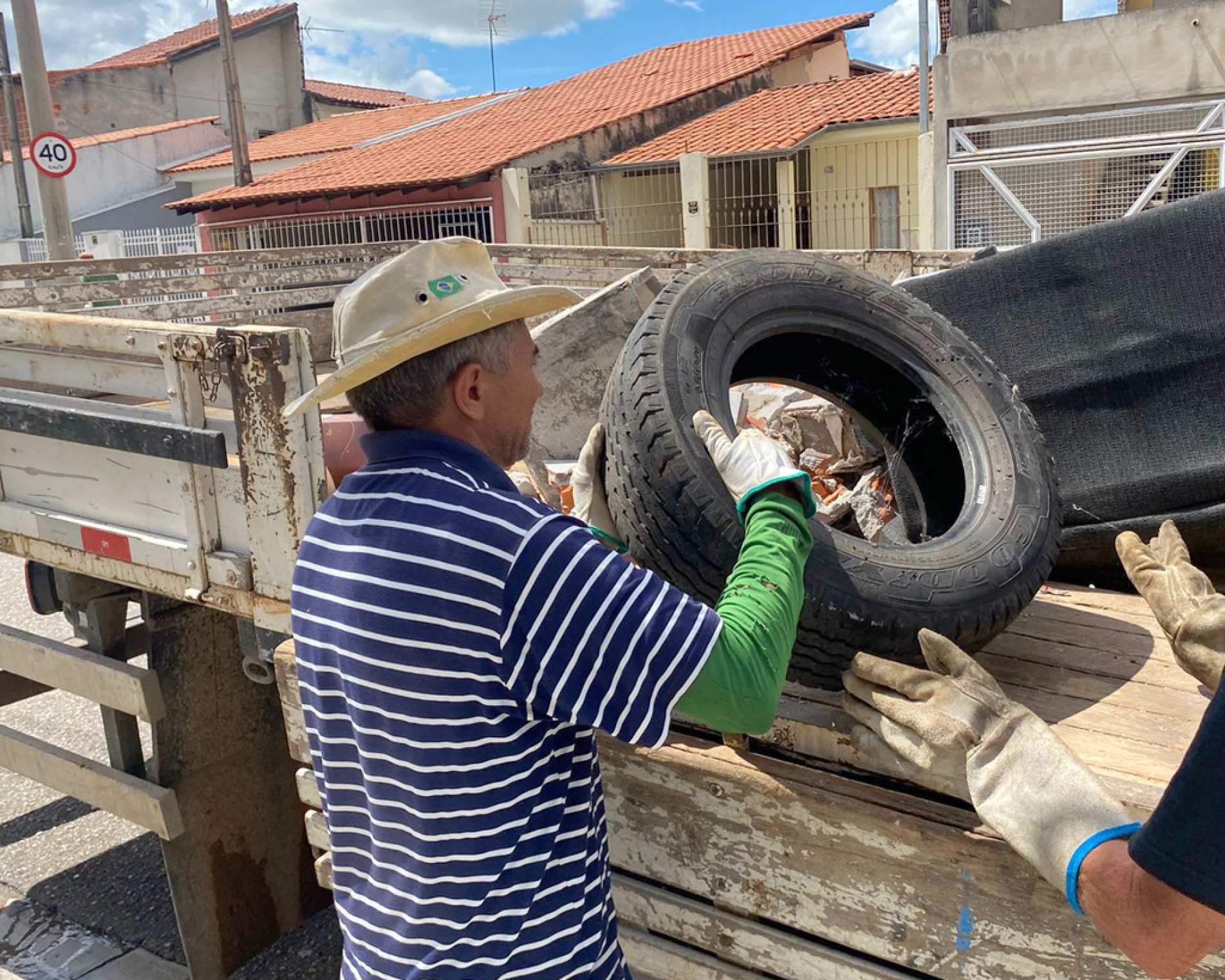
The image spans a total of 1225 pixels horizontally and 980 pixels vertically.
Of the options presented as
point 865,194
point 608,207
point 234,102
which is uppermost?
point 234,102

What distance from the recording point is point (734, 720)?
138 centimetres

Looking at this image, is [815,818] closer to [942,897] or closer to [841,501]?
[942,897]

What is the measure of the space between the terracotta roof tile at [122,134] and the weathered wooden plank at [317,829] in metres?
24.6

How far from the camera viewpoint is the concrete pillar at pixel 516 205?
15.6 meters

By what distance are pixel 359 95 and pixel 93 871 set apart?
3055cm

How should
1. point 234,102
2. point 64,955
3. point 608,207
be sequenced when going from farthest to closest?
point 234,102, point 608,207, point 64,955

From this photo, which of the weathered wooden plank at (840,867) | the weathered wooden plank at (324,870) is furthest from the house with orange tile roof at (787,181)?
the weathered wooden plank at (840,867)

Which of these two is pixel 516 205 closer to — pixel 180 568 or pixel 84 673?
pixel 84 673

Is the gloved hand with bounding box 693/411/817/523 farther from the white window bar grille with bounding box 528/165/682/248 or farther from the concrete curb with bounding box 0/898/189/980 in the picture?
the white window bar grille with bounding box 528/165/682/248

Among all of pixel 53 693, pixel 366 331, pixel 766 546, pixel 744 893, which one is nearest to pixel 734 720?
pixel 766 546

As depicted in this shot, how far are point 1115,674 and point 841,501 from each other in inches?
42.3

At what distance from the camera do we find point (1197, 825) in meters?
0.96

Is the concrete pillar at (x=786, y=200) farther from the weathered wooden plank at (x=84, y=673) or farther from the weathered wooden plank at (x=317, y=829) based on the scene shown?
the weathered wooden plank at (x=317, y=829)

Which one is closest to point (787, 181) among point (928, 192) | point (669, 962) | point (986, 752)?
point (928, 192)
